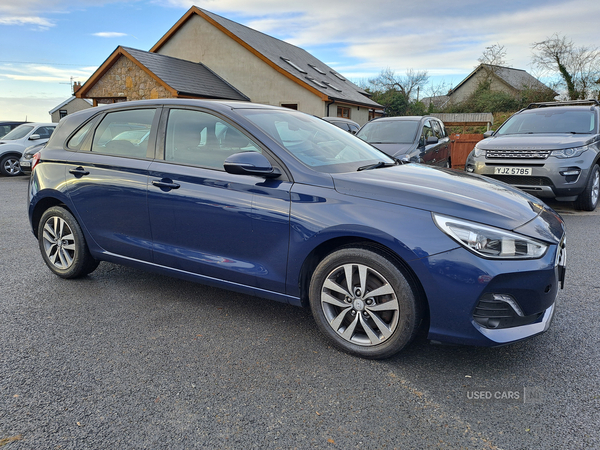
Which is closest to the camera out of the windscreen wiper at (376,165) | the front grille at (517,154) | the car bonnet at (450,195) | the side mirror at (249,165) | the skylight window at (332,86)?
the car bonnet at (450,195)

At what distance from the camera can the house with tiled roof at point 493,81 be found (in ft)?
147

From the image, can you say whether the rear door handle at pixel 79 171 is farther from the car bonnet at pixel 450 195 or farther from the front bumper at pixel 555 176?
the front bumper at pixel 555 176

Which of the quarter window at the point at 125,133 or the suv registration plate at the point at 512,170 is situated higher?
the quarter window at the point at 125,133

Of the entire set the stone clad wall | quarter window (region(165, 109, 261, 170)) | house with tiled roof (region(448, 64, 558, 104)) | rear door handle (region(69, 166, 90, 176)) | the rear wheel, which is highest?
house with tiled roof (region(448, 64, 558, 104))

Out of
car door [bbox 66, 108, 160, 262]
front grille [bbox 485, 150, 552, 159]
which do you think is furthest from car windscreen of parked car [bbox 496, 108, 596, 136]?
car door [bbox 66, 108, 160, 262]

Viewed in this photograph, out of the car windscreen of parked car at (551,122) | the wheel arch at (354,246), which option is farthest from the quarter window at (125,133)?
the car windscreen of parked car at (551,122)

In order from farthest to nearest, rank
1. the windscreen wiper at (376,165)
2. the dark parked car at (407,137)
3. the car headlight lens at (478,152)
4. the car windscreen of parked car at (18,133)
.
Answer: the car windscreen of parked car at (18,133), the dark parked car at (407,137), the car headlight lens at (478,152), the windscreen wiper at (376,165)

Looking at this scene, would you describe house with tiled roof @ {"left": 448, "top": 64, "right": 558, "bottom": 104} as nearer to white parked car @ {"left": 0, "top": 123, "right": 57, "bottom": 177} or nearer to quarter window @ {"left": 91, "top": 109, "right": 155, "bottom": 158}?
white parked car @ {"left": 0, "top": 123, "right": 57, "bottom": 177}

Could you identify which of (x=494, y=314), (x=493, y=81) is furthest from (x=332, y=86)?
(x=494, y=314)

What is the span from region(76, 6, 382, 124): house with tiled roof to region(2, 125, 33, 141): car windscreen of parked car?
6792mm

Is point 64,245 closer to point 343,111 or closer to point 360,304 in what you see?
point 360,304

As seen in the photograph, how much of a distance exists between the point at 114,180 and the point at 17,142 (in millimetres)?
13416

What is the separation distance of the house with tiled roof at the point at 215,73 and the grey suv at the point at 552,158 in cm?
1582

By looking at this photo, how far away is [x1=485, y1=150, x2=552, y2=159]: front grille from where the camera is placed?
7.46 metres
